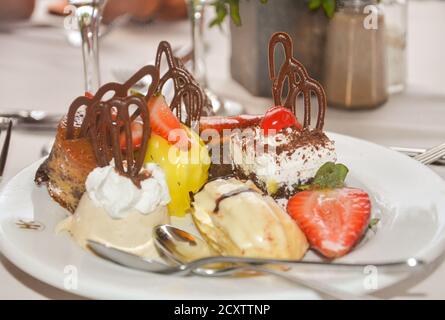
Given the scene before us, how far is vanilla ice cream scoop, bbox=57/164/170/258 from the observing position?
0.94 m

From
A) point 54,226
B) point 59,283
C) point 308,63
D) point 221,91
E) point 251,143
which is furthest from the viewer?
point 221,91

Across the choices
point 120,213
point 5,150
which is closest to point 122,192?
point 120,213

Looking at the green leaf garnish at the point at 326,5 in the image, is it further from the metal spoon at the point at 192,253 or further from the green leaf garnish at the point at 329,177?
the metal spoon at the point at 192,253

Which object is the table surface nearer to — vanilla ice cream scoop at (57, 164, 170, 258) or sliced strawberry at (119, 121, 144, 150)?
vanilla ice cream scoop at (57, 164, 170, 258)

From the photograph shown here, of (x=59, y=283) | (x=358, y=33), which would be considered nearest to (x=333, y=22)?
(x=358, y=33)

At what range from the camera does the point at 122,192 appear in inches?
37.0

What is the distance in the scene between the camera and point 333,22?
1546 millimetres

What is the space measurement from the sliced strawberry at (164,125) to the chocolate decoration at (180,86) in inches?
1.3

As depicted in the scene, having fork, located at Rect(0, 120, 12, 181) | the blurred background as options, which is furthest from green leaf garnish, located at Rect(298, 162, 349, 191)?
fork, located at Rect(0, 120, 12, 181)

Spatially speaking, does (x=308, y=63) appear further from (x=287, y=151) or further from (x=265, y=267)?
(x=265, y=267)

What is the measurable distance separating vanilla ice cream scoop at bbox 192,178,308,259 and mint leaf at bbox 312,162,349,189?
0.32 feet

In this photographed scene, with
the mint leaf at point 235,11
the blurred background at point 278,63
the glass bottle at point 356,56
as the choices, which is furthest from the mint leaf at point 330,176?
the mint leaf at point 235,11

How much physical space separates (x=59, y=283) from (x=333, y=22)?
0.92 m

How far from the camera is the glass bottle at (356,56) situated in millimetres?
1520
